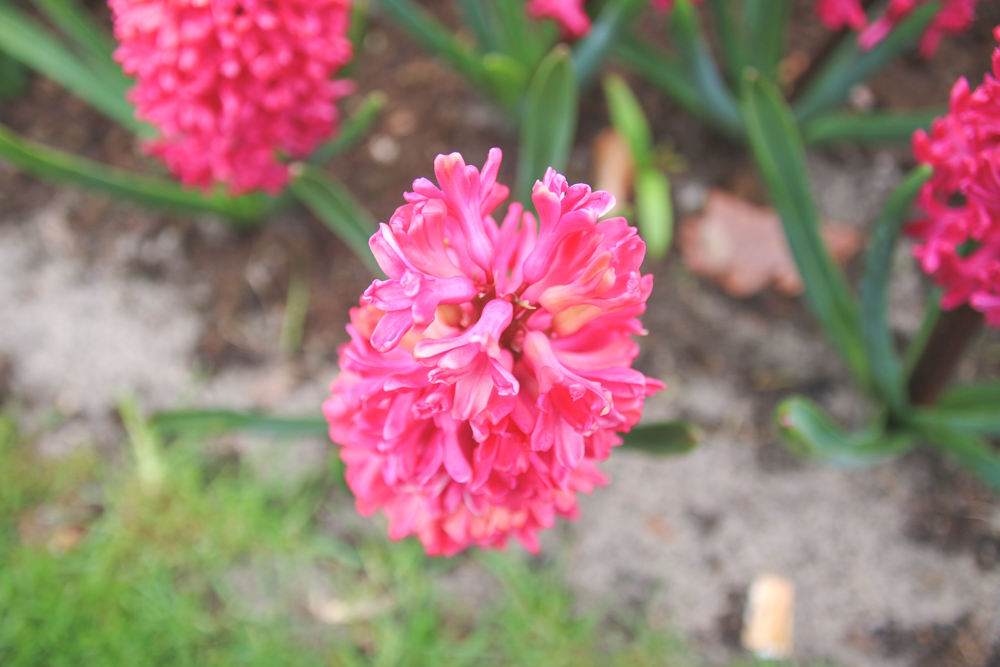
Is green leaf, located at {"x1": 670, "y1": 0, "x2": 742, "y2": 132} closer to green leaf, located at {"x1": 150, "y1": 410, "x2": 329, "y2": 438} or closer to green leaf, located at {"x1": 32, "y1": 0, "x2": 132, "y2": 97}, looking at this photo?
green leaf, located at {"x1": 150, "y1": 410, "x2": 329, "y2": 438}

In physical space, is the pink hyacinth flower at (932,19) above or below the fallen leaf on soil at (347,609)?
above

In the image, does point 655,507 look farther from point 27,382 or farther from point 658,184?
point 27,382

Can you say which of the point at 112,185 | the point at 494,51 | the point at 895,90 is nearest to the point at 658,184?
the point at 494,51

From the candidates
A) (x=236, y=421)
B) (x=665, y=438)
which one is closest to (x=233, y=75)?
(x=236, y=421)

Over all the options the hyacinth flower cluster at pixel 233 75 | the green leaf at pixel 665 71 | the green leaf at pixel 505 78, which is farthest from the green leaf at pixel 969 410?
the hyacinth flower cluster at pixel 233 75

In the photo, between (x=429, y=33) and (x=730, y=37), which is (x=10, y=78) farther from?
(x=730, y=37)

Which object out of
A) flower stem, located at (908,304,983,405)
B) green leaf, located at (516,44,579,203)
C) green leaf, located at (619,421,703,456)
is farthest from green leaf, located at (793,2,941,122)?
green leaf, located at (619,421,703,456)

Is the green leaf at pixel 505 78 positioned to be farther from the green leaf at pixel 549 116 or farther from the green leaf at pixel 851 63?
the green leaf at pixel 851 63
